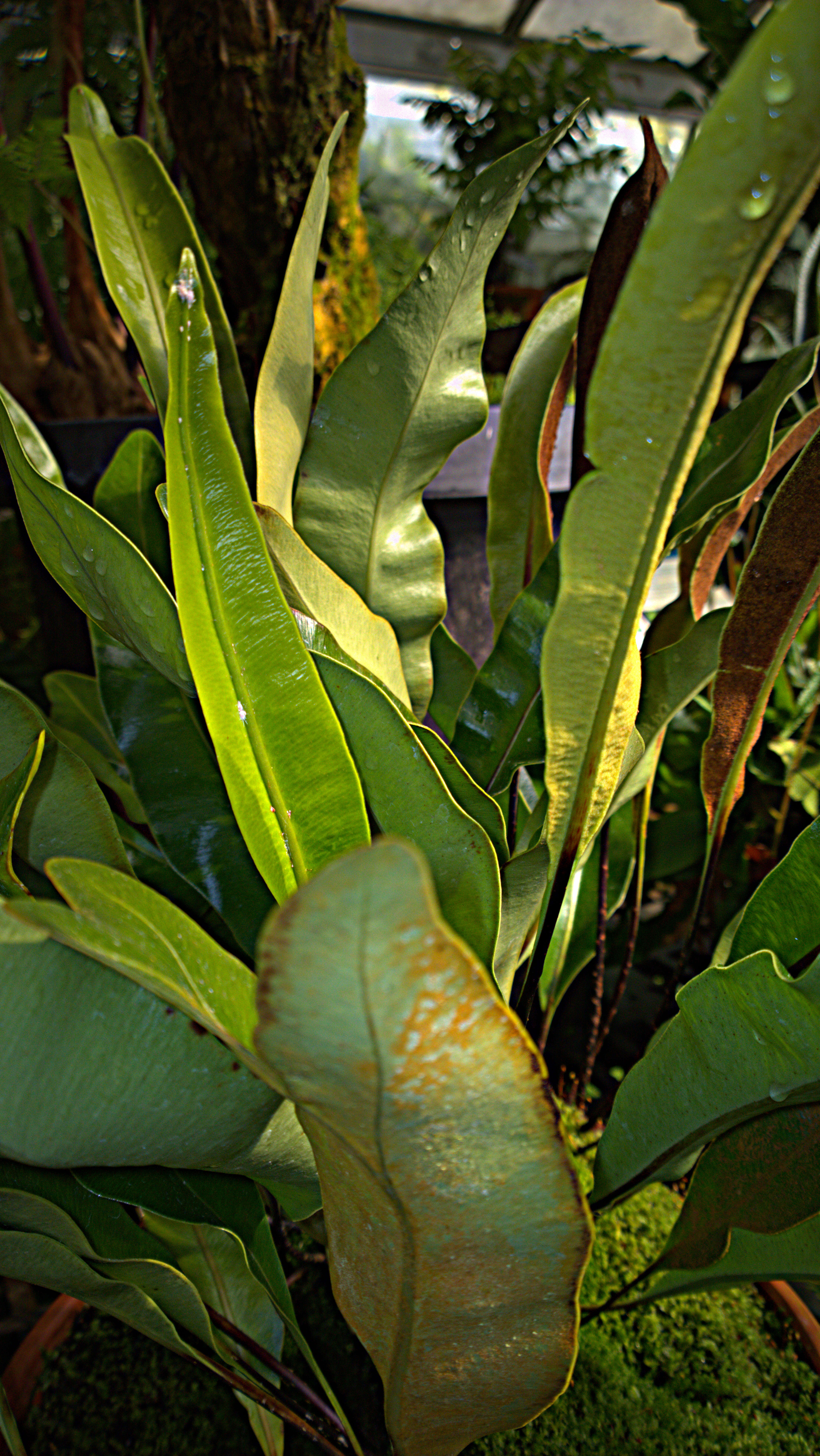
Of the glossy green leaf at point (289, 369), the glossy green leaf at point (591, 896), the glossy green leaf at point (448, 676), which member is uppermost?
the glossy green leaf at point (289, 369)

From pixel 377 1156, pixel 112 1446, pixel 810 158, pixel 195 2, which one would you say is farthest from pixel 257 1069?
pixel 195 2

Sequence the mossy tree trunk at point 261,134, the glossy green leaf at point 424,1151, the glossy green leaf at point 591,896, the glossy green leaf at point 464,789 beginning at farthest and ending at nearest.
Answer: the mossy tree trunk at point 261,134
the glossy green leaf at point 591,896
the glossy green leaf at point 464,789
the glossy green leaf at point 424,1151

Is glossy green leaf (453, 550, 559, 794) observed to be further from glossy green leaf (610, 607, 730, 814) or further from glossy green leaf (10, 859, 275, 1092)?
glossy green leaf (10, 859, 275, 1092)

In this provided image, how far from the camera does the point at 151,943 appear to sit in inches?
8.4

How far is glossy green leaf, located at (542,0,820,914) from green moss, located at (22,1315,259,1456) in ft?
1.45

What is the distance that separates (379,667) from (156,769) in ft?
0.39

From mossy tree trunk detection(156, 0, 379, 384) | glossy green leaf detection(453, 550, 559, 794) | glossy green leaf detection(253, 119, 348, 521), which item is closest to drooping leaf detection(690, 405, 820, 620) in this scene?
glossy green leaf detection(453, 550, 559, 794)

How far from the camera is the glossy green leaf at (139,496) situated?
454mm

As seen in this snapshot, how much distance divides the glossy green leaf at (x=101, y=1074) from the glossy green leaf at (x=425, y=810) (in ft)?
0.31

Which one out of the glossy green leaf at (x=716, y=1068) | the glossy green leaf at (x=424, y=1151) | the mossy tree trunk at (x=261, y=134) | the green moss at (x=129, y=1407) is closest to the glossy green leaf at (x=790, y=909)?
the glossy green leaf at (x=716, y=1068)

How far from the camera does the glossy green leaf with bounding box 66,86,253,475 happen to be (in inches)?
14.4

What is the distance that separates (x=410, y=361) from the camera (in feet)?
1.24

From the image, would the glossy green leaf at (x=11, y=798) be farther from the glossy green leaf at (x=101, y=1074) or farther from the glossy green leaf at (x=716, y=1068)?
the glossy green leaf at (x=716, y=1068)

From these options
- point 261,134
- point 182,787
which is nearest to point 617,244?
point 182,787
